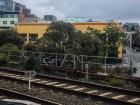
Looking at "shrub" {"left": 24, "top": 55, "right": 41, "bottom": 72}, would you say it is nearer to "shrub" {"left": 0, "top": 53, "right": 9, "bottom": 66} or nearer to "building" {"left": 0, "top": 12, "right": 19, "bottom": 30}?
"shrub" {"left": 0, "top": 53, "right": 9, "bottom": 66}

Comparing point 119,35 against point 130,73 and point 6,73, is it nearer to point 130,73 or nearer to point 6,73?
point 130,73

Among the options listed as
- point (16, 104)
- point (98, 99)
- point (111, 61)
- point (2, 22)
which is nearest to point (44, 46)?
point (111, 61)

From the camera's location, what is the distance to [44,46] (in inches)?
1109

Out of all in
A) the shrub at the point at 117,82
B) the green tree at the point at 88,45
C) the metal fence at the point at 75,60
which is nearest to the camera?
the shrub at the point at 117,82

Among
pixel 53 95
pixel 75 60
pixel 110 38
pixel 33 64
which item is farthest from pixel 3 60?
pixel 53 95

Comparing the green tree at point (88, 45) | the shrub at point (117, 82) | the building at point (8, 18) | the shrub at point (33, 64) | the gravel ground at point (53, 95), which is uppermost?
the building at point (8, 18)

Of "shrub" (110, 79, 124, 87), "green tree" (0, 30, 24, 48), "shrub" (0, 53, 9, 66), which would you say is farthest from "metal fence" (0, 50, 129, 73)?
"green tree" (0, 30, 24, 48)

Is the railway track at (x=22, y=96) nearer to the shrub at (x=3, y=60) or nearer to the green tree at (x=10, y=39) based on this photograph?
the shrub at (x=3, y=60)

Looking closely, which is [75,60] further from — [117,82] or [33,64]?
[117,82]

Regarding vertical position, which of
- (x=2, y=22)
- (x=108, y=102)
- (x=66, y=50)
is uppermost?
(x=2, y=22)

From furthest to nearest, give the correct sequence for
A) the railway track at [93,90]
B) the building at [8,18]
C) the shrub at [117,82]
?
the building at [8,18], the shrub at [117,82], the railway track at [93,90]

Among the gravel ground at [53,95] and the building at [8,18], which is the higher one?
the building at [8,18]

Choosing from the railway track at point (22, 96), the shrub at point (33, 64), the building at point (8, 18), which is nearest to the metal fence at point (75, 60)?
the shrub at point (33, 64)

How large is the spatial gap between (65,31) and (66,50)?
140 inches
